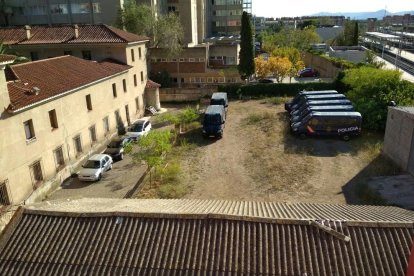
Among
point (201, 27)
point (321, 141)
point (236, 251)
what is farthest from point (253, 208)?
point (201, 27)

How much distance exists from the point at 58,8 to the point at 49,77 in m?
38.0

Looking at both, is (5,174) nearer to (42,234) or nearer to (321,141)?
(42,234)

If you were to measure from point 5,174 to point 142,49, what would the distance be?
2451 centimetres

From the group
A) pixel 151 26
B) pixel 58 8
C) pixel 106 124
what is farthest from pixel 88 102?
pixel 58 8

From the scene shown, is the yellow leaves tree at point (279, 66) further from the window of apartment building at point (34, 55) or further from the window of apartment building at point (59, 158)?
the window of apartment building at point (59, 158)

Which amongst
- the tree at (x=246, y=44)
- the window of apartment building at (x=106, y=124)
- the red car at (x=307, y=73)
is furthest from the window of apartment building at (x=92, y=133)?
the red car at (x=307, y=73)

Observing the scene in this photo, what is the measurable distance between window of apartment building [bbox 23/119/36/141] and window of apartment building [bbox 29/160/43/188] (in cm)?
148

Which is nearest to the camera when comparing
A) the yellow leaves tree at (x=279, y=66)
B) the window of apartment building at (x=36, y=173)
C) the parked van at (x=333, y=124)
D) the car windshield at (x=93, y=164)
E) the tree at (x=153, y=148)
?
the window of apartment building at (x=36, y=173)

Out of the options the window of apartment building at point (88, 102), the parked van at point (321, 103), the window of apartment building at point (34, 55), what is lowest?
the parked van at point (321, 103)

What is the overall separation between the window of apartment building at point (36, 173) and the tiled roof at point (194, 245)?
1035 centimetres

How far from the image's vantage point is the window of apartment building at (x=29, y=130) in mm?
20400

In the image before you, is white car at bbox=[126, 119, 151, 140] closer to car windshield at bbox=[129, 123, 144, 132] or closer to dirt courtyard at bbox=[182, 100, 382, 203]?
car windshield at bbox=[129, 123, 144, 132]

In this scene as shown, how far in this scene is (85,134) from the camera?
2639 centimetres

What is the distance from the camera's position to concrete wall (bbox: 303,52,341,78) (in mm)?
53250
